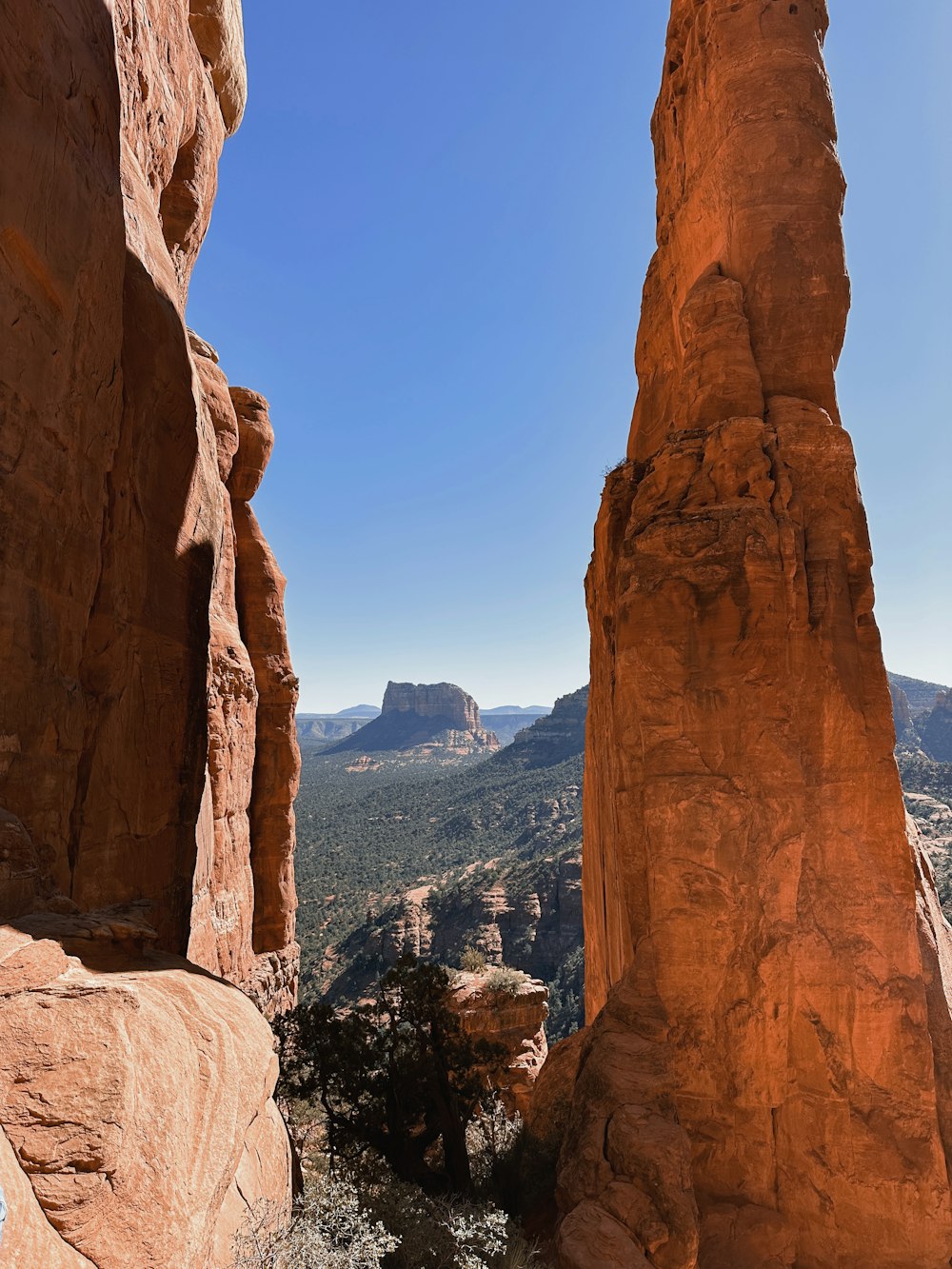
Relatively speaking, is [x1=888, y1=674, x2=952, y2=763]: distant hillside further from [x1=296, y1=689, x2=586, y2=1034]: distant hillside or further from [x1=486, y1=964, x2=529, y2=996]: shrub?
[x1=486, y1=964, x2=529, y2=996]: shrub

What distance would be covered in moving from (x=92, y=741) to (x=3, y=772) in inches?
83.1

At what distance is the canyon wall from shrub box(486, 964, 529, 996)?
17236 mm

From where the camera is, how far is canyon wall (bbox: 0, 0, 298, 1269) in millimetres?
4789

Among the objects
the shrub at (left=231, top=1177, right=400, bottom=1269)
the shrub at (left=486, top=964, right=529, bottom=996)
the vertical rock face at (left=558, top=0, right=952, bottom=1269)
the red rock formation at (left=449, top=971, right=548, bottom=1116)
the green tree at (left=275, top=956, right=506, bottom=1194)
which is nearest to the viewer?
the shrub at (left=231, top=1177, right=400, bottom=1269)

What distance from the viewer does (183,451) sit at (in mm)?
11555

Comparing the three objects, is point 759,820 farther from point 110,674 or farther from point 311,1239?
point 110,674

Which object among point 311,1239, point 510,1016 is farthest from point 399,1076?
point 510,1016

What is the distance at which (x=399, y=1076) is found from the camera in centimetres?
1272

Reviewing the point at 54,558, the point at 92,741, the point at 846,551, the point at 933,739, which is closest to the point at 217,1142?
the point at 92,741

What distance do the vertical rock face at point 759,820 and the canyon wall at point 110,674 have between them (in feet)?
21.3

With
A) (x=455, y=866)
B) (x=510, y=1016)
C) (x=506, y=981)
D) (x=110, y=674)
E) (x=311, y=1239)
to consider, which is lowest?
(x=455, y=866)

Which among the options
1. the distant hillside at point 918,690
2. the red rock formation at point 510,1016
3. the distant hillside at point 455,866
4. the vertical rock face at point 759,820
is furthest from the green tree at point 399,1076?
the distant hillside at point 918,690

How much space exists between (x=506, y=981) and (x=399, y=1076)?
17473 mm

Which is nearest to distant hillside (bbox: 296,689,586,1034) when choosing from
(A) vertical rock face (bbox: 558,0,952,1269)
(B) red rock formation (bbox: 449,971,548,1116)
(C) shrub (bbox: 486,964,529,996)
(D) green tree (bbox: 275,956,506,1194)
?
(C) shrub (bbox: 486,964,529,996)
